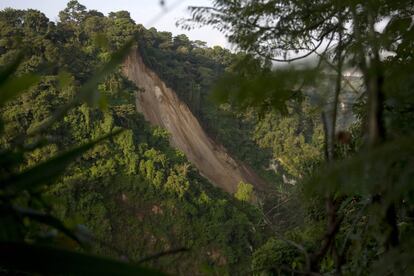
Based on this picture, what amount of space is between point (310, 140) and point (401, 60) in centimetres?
2220

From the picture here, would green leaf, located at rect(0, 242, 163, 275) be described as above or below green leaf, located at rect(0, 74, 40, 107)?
below

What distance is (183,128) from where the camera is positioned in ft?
70.1

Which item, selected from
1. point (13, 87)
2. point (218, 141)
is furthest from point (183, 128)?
point (13, 87)

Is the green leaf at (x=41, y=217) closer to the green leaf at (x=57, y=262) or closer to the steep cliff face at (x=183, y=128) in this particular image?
the green leaf at (x=57, y=262)

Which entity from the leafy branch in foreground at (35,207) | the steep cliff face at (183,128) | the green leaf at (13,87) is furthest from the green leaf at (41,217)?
the steep cliff face at (183,128)

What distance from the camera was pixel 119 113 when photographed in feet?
56.0

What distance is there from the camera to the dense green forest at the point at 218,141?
75 cm

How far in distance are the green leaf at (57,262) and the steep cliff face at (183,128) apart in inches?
750

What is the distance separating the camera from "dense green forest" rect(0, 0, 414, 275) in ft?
2.48

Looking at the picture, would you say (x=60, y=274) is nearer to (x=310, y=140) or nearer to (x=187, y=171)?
(x=187, y=171)

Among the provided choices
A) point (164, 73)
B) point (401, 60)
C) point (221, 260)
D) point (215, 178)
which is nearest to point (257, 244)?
point (221, 260)

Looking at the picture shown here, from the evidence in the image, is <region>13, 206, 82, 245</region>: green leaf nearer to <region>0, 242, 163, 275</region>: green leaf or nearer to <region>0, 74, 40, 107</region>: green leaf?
<region>0, 242, 163, 275</region>: green leaf

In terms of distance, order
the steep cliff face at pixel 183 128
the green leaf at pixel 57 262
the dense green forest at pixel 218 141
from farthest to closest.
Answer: the steep cliff face at pixel 183 128 → the dense green forest at pixel 218 141 → the green leaf at pixel 57 262

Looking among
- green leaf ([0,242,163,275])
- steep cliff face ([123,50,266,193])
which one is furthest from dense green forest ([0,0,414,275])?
steep cliff face ([123,50,266,193])
